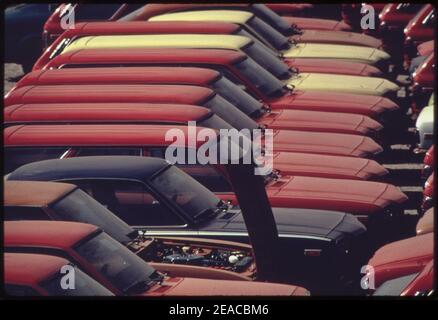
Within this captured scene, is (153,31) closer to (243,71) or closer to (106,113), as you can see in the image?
(243,71)

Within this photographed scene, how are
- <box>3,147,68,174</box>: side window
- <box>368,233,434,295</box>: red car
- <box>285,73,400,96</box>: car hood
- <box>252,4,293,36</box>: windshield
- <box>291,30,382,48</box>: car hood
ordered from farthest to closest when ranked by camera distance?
<box>252,4,293,36</box>: windshield, <box>291,30,382,48</box>: car hood, <box>285,73,400,96</box>: car hood, <box>3,147,68,174</box>: side window, <box>368,233,434,295</box>: red car

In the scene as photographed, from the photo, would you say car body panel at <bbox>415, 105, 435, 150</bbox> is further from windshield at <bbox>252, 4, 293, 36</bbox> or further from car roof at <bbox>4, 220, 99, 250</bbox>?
car roof at <bbox>4, 220, 99, 250</bbox>

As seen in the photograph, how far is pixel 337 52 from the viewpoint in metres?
17.8

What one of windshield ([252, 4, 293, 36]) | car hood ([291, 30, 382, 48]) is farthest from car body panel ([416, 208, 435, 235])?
windshield ([252, 4, 293, 36])

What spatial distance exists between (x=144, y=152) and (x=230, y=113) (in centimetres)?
206

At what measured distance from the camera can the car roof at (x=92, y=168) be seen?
10.6m

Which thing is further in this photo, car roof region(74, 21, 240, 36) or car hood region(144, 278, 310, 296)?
car roof region(74, 21, 240, 36)

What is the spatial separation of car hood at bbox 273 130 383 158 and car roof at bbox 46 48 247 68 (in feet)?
4.76

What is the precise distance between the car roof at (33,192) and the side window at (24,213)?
3cm

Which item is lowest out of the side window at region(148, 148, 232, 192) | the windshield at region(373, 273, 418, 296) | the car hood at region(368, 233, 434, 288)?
the windshield at region(373, 273, 418, 296)

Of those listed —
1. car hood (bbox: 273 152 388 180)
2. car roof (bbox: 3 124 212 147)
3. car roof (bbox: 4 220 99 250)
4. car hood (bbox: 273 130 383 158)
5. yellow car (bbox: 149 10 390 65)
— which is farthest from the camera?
yellow car (bbox: 149 10 390 65)

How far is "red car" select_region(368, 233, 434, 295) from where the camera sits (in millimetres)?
9398

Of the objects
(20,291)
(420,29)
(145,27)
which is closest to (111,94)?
(145,27)

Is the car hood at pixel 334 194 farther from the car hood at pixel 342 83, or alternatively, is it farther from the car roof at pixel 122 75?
the car hood at pixel 342 83
